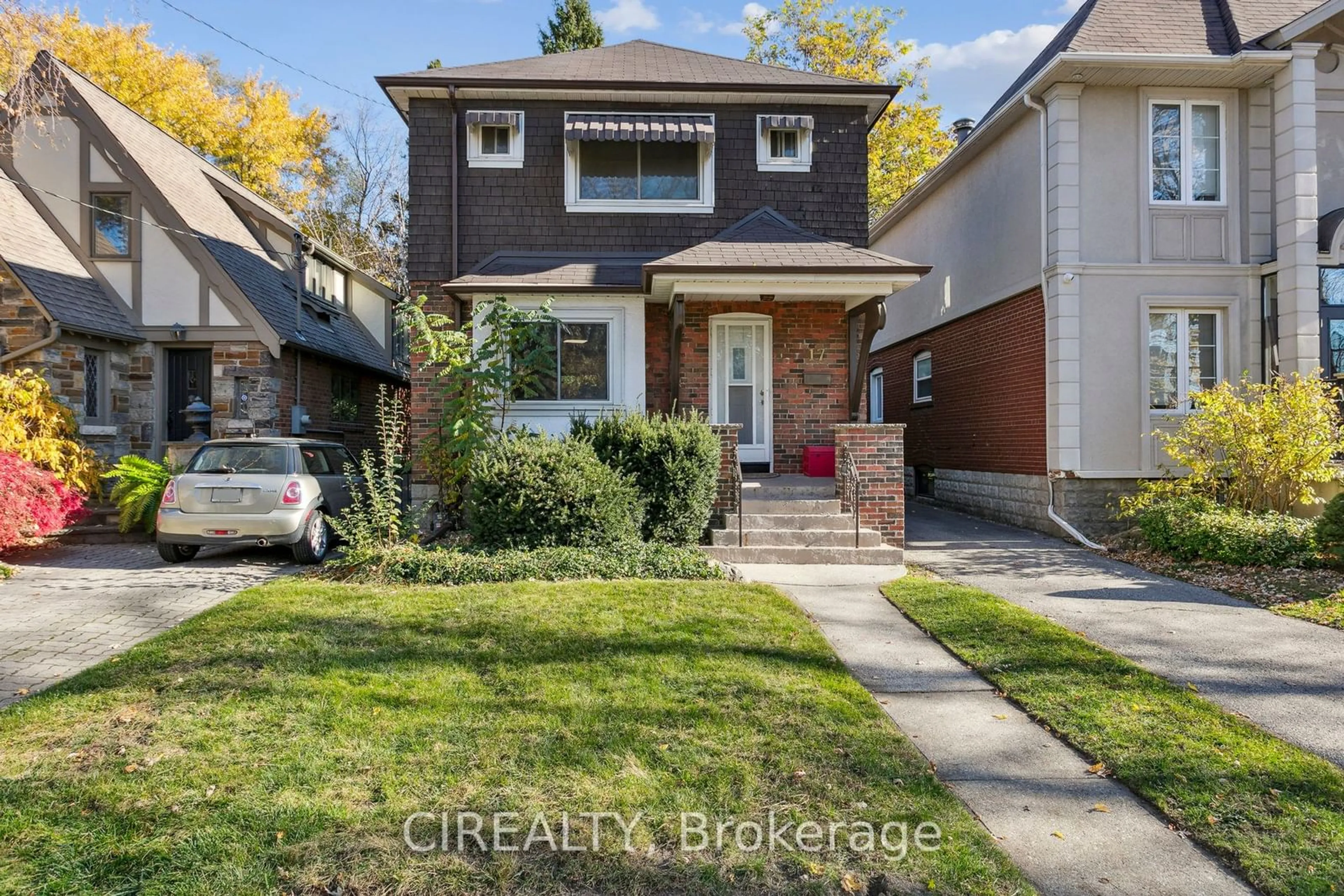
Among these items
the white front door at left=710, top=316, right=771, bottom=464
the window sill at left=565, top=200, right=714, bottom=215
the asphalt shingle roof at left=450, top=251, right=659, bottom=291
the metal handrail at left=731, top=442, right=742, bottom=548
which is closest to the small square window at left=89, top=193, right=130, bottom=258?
the asphalt shingle roof at left=450, top=251, right=659, bottom=291

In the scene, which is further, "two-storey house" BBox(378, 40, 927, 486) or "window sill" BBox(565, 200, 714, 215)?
"window sill" BBox(565, 200, 714, 215)

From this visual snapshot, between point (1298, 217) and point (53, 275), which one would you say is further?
point (53, 275)

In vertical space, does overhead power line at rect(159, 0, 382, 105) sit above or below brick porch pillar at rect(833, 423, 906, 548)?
above

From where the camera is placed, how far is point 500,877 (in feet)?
8.57

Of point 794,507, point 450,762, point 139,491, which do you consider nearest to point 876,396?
point 794,507

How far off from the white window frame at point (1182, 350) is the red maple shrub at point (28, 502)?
48.4 ft

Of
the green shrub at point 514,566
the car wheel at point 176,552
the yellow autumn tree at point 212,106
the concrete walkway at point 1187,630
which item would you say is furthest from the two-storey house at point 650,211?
the yellow autumn tree at point 212,106

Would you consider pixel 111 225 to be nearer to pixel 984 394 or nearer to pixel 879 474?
pixel 879 474

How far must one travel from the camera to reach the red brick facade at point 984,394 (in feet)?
37.4

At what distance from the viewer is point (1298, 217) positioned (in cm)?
1020

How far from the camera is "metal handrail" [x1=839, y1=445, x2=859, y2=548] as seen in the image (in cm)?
866

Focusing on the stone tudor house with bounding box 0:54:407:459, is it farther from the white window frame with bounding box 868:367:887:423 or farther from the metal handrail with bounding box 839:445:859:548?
the white window frame with bounding box 868:367:887:423

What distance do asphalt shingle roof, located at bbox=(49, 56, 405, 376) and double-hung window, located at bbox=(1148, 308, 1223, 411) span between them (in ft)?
47.7

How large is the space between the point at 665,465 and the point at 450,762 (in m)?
5.28
